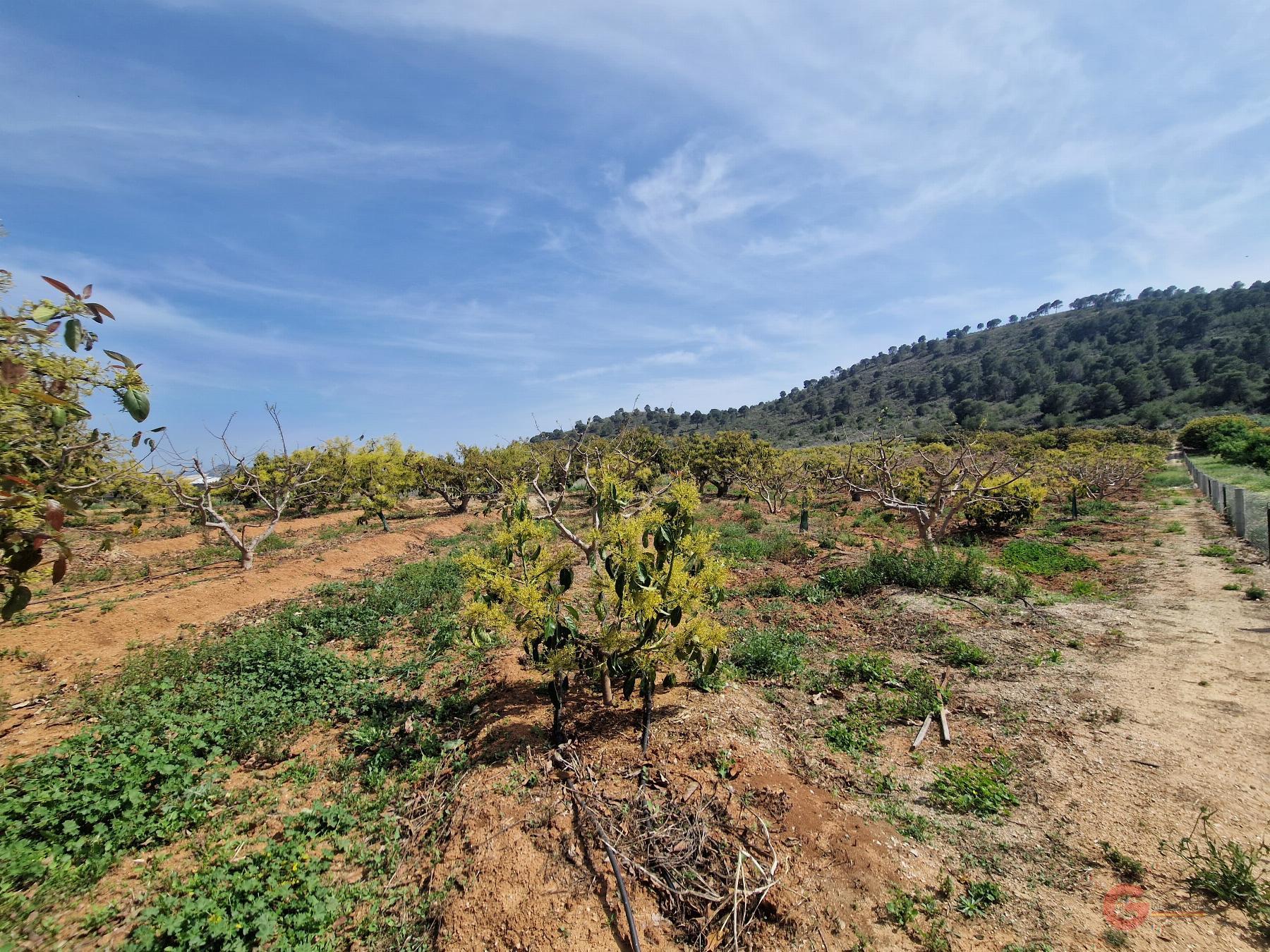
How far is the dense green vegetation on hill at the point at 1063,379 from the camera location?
53.6 meters

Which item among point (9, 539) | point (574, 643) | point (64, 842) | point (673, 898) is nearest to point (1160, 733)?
point (673, 898)

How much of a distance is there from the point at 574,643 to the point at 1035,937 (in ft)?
13.1

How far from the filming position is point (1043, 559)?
12344 mm

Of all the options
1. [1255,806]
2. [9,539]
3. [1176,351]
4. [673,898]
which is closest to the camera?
[9,539]

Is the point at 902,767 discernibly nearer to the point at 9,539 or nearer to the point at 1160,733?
the point at 1160,733

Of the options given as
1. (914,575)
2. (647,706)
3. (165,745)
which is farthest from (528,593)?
(914,575)

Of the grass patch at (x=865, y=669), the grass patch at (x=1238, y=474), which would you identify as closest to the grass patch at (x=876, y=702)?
the grass patch at (x=865, y=669)

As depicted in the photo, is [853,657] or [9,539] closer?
[9,539]

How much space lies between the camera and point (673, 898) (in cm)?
345

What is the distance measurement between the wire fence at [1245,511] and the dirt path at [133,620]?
847 inches

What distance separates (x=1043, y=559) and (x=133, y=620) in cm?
2047

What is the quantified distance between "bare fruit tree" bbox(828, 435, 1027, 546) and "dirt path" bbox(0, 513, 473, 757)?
1333 cm

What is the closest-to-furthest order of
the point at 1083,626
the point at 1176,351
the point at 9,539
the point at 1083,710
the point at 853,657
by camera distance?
1. the point at 9,539
2. the point at 1083,710
3. the point at 853,657
4. the point at 1083,626
5. the point at 1176,351

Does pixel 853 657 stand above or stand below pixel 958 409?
below
